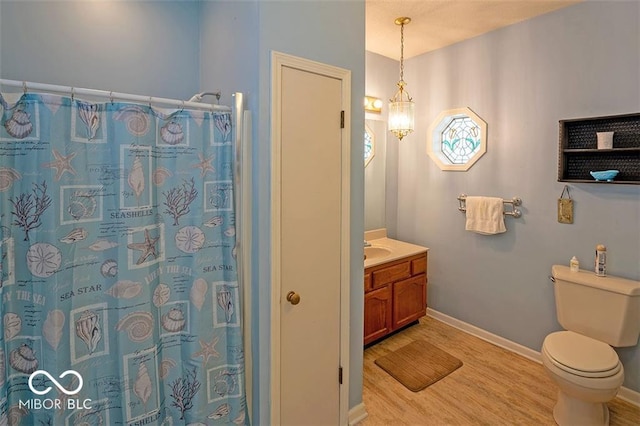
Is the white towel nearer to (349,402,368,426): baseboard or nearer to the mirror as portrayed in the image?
the mirror

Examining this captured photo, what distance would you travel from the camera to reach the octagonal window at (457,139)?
9.67ft

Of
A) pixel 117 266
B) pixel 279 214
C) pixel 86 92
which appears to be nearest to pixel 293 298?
pixel 279 214

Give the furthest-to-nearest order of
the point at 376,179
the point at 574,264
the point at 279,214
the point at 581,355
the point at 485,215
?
the point at 376,179 < the point at 485,215 < the point at 574,264 < the point at 581,355 < the point at 279,214

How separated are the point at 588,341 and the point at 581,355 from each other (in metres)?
0.21

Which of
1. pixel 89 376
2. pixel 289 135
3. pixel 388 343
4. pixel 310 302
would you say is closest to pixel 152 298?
pixel 89 376

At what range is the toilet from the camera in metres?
1.82

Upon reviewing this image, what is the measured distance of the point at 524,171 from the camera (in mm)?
2666

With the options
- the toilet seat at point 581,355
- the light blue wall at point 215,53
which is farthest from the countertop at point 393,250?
the toilet seat at point 581,355

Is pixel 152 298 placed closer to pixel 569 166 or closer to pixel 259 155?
pixel 259 155

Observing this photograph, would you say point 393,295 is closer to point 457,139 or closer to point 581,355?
point 581,355

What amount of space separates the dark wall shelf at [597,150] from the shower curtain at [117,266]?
2336 mm

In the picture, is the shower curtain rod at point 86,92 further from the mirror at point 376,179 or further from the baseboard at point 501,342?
the baseboard at point 501,342

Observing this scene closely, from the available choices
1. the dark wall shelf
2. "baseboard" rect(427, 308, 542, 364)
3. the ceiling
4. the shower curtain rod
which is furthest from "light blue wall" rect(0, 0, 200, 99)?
"baseboard" rect(427, 308, 542, 364)

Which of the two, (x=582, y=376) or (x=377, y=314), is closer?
(x=582, y=376)
